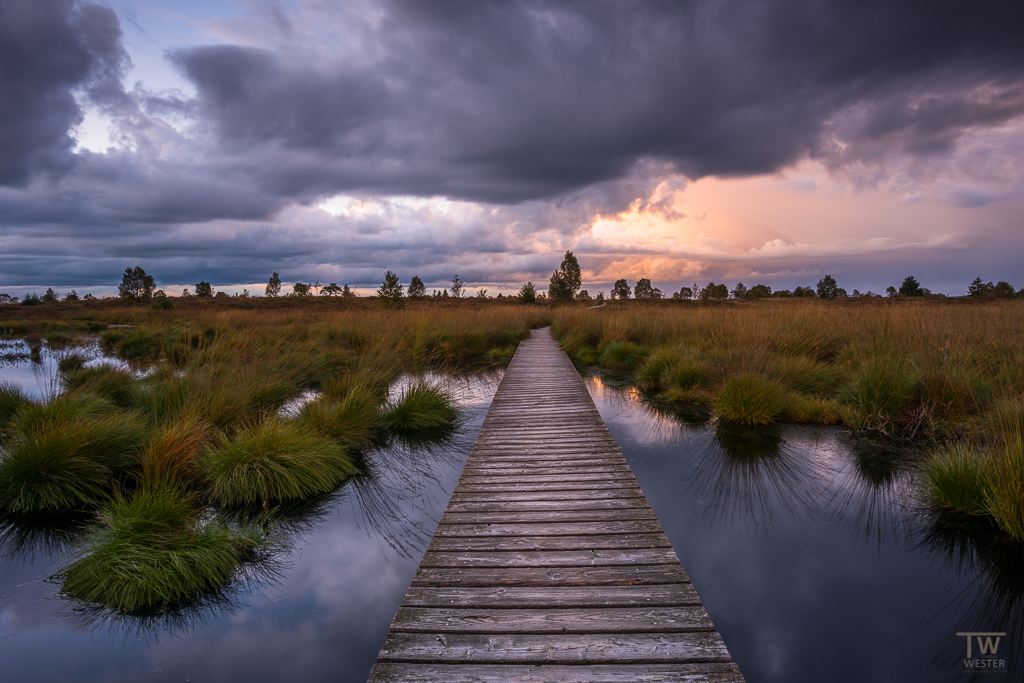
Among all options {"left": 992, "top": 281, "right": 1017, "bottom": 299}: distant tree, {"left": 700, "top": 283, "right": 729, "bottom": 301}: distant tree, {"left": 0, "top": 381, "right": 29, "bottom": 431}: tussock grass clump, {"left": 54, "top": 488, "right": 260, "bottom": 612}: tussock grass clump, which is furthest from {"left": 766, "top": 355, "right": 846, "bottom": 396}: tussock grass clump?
{"left": 700, "top": 283, "right": 729, "bottom": 301}: distant tree

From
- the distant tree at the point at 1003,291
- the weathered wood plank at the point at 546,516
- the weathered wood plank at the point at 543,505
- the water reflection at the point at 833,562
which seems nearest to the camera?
the water reflection at the point at 833,562

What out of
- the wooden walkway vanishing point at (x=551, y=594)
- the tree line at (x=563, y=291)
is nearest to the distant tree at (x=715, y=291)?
the tree line at (x=563, y=291)

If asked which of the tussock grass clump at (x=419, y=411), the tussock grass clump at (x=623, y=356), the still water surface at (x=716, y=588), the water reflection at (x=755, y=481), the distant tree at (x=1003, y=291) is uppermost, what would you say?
the distant tree at (x=1003, y=291)

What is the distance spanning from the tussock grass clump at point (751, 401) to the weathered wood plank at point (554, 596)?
5.32m

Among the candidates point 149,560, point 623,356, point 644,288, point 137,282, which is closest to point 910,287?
point 644,288

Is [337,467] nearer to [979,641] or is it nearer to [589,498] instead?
[589,498]

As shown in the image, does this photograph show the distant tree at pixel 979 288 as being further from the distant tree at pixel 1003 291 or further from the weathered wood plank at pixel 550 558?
the weathered wood plank at pixel 550 558

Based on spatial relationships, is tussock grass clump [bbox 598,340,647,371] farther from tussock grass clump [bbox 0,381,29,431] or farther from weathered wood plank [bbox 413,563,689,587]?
tussock grass clump [bbox 0,381,29,431]

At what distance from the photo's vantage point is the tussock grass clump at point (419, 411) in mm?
7461

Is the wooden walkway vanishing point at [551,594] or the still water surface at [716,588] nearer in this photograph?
the wooden walkway vanishing point at [551,594]

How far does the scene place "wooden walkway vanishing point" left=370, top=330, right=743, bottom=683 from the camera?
2.21m

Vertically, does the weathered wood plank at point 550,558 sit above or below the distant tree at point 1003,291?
below

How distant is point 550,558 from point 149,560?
2.83 m

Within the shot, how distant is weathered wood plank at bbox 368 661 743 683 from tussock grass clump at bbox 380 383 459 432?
17.6 ft
